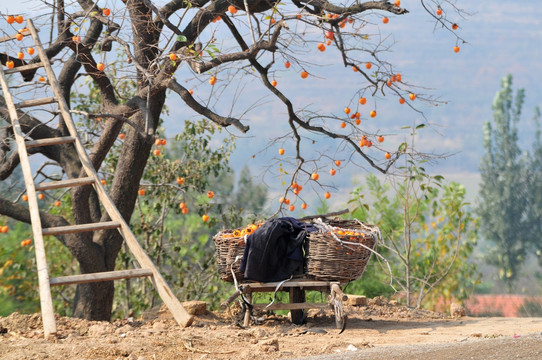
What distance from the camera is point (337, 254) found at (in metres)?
4.66

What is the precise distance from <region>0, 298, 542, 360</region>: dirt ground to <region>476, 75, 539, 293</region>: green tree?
12.0m

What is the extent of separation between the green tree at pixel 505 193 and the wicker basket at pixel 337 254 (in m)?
12.8

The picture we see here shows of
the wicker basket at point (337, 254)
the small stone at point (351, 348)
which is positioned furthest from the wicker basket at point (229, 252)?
the small stone at point (351, 348)

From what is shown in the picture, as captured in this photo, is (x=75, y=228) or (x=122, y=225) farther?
(x=122, y=225)

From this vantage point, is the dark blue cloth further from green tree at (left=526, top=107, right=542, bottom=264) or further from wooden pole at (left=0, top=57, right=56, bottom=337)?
green tree at (left=526, top=107, right=542, bottom=264)

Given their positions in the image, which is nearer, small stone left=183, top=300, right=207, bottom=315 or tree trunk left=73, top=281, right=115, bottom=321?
small stone left=183, top=300, right=207, bottom=315

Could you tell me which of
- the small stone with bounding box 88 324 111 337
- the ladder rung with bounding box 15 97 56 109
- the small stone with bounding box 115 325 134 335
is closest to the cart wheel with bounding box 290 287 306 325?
the small stone with bounding box 115 325 134 335

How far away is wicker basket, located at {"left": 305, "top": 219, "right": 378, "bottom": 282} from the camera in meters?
4.66

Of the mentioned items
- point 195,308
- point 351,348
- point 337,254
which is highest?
point 337,254

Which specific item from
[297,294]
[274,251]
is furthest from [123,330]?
[297,294]

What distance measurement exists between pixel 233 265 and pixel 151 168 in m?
3.18

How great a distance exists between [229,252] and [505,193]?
1383 cm

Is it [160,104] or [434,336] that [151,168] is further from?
[434,336]

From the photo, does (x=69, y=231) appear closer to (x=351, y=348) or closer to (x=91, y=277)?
(x=91, y=277)
